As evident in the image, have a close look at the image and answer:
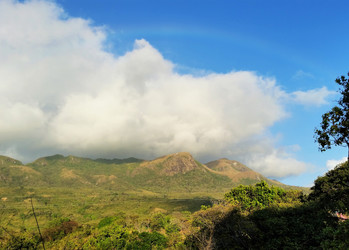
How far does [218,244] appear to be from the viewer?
3516 cm

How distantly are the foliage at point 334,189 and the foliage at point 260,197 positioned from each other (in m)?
20.1

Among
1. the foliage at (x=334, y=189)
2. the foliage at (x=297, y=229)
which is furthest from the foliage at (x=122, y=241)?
the foliage at (x=334, y=189)

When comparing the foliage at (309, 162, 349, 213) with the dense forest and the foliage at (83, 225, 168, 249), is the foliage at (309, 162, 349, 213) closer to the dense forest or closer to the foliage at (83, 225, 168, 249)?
the dense forest

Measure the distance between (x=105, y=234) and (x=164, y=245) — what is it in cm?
1108

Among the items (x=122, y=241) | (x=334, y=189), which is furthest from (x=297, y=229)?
(x=122, y=241)

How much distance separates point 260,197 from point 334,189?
47947 mm

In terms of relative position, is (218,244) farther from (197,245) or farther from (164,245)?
(164,245)

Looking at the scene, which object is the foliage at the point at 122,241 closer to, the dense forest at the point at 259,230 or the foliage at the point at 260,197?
the dense forest at the point at 259,230

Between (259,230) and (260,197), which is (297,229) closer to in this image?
(259,230)

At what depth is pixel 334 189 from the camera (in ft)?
110

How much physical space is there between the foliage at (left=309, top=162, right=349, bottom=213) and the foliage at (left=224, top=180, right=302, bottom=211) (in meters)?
20.1

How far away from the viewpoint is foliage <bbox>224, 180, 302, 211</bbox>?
76625 mm

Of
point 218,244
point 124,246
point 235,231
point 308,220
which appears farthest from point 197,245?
point 308,220

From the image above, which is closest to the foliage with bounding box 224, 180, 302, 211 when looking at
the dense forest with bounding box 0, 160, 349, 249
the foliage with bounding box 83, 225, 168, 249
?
the dense forest with bounding box 0, 160, 349, 249
